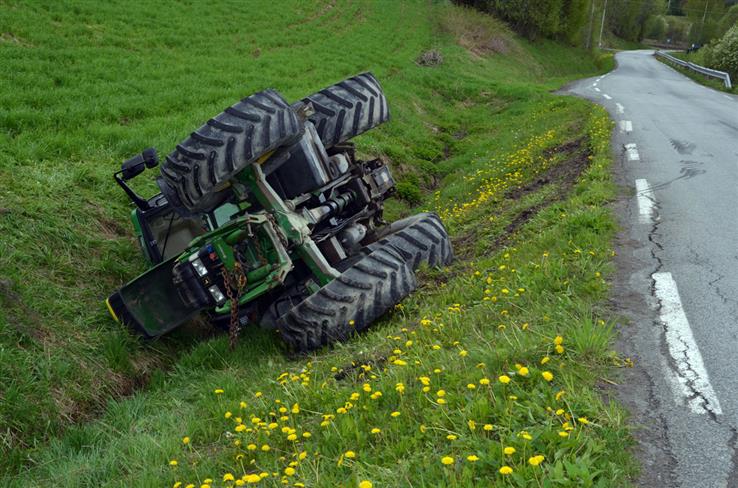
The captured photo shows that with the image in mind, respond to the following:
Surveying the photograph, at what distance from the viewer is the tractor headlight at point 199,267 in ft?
16.3

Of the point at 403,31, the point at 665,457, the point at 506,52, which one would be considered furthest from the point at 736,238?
the point at 506,52

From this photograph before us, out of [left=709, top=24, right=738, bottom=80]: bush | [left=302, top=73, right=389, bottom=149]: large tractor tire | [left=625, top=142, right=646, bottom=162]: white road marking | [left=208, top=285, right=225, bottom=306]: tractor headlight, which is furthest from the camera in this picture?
[left=709, top=24, right=738, bottom=80]: bush

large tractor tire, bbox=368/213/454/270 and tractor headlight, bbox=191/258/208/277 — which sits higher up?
tractor headlight, bbox=191/258/208/277

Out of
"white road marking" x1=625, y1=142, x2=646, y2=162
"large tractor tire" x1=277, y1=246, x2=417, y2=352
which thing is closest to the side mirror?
"large tractor tire" x1=277, y1=246, x2=417, y2=352

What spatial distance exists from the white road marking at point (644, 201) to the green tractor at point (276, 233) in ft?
7.24

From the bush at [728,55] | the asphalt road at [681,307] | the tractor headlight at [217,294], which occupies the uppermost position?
the asphalt road at [681,307]

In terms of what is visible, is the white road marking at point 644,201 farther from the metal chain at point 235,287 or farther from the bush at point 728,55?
the bush at point 728,55

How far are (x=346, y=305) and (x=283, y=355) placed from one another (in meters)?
0.85

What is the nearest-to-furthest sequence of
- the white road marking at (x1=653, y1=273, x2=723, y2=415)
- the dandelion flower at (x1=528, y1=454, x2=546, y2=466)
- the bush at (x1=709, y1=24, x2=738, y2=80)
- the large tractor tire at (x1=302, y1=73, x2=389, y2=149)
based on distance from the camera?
1. the dandelion flower at (x1=528, y1=454, x2=546, y2=466)
2. the white road marking at (x1=653, y1=273, x2=723, y2=415)
3. the large tractor tire at (x1=302, y1=73, x2=389, y2=149)
4. the bush at (x1=709, y1=24, x2=738, y2=80)

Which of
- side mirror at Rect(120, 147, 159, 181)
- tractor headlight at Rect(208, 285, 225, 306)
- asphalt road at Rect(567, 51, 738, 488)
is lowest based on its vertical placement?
tractor headlight at Rect(208, 285, 225, 306)

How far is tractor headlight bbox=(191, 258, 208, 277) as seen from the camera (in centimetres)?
497

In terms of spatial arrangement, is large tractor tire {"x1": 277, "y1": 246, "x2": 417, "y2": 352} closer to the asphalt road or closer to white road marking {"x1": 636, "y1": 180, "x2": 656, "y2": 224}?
the asphalt road

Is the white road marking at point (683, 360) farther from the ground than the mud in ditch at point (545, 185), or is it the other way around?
the white road marking at point (683, 360)

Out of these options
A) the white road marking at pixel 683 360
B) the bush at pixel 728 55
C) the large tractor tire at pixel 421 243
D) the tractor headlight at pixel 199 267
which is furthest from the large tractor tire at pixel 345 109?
the bush at pixel 728 55
